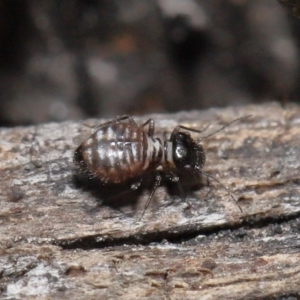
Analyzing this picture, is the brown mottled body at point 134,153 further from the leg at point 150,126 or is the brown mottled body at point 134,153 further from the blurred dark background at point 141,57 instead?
the blurred dark background at point 141,57

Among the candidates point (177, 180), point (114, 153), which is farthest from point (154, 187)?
point (114, 153)

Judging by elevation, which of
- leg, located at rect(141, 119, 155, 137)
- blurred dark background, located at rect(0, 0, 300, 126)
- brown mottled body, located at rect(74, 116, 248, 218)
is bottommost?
brown mottled body, located at rect(74, 116, 248, 218)

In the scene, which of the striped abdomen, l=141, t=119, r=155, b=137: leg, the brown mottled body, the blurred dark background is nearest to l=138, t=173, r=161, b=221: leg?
the brown mottled body

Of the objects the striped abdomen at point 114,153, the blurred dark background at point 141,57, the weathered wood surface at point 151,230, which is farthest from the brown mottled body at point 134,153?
the blurred dark background at point 141,57

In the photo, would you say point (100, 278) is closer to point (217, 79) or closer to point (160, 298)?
point (160, 298)

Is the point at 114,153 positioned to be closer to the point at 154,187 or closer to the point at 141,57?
the point at 154,187

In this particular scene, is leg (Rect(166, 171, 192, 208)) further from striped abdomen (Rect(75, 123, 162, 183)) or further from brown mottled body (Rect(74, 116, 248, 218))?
striped abdomen (Rect(75, 123, 162, 183))
